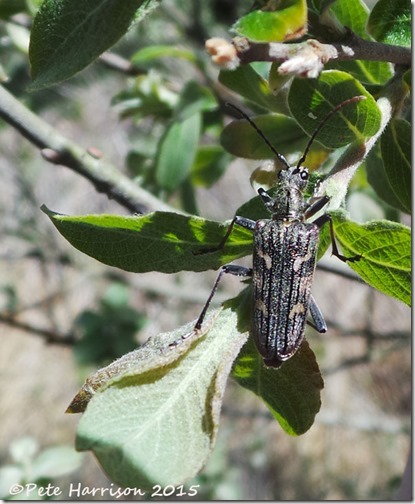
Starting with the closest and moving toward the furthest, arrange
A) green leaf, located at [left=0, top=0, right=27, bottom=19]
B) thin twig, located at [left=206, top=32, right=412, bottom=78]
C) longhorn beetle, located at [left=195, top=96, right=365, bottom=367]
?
thin twig, located at [left=206, top=32, right=412, bottom=78] → longhorn beetle, located at [left=195, top=96, right=365, bottom=367] → green leaf, located at [left=0, top=0, right=27, bottom=19]

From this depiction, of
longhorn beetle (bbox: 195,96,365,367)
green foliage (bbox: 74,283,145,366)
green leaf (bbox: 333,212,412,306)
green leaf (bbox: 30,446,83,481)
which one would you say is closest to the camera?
green leaf (bbox: 333,212,412,306)

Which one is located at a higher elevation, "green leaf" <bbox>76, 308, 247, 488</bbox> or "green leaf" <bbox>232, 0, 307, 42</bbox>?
"green leaf" <bbox>232, 0, 307, 42</bbox>

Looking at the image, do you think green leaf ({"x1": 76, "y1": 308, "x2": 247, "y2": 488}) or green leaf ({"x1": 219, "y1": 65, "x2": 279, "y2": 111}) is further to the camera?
green leaf ({"x1": 219, "y1": 65, "x2": 279, "y2": 111})

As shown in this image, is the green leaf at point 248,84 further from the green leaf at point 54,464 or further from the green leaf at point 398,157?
Answer: the green leaf at point 54,464

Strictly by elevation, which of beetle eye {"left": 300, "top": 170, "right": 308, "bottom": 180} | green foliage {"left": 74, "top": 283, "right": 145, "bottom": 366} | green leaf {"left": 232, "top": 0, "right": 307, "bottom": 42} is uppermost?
green leaf {"left": 232, "top": 0, "right": 307, "bottom": 42}

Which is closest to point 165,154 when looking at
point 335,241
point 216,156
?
point 216,156

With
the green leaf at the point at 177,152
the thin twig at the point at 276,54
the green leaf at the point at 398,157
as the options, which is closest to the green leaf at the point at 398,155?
the green leaf at the point at 398,157

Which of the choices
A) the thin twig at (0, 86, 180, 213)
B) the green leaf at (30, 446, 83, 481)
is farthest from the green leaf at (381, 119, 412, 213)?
the green leaf at (30, 446, 83, 481)

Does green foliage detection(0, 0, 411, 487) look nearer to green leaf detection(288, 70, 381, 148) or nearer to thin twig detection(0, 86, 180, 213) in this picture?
green leaf detection(288, 70, 381, 148)
